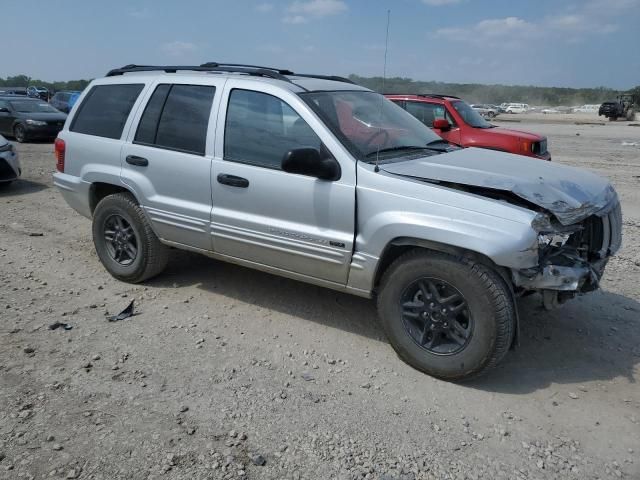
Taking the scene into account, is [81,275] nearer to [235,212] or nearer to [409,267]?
[235,212]

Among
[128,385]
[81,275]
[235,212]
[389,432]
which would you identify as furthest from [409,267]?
[81,275]

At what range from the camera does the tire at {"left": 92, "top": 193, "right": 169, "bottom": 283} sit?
494 cm

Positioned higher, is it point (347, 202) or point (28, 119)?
point (347, 202)

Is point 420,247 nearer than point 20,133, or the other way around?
point 420,247

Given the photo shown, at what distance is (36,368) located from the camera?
12.0 feet

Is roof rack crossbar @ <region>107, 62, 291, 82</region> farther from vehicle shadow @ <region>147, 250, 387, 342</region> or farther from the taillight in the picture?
vehicle shadow @ <region>147, 250, 387, 342</region>

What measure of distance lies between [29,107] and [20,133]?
119cm

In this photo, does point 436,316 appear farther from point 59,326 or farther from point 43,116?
point 43,116

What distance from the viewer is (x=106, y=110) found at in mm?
5145

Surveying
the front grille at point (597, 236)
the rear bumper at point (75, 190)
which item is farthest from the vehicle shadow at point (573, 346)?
the rear bumper at point (75, 190)

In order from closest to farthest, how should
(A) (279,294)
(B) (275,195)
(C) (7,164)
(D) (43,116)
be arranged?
(B) (275,195) < (A) (279,294) < (C) (7,164) < (D) (43,116)

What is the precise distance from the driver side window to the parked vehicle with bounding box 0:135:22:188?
649 cm

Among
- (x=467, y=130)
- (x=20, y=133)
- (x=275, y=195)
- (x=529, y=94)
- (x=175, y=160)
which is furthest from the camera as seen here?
(x=529, y=94)

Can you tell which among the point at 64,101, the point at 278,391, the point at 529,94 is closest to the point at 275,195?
the point at 278,391
